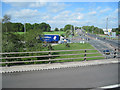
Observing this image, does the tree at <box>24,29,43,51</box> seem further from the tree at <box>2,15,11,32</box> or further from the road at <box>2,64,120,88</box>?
the road at <box>2,64,120,88</box>

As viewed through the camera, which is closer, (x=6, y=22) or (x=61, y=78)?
(x=61, y=78)

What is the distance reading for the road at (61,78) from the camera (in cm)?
461

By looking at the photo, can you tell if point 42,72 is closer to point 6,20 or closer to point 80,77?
point 80,77

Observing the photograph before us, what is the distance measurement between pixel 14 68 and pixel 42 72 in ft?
5.01

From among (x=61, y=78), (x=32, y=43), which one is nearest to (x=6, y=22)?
(x=32, y=43)

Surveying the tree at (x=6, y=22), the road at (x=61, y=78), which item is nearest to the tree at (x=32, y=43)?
the tree at (x=6, y=22)

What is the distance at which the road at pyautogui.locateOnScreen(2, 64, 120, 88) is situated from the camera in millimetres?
4609

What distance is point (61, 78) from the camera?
5.26 meters

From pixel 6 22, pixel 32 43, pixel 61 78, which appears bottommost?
pixel 61 78

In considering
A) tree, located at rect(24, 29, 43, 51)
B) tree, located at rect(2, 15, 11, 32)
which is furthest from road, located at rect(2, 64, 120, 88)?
tree, located at rect(2, 15, 11, 32)

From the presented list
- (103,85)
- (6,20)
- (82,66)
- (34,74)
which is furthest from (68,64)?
(6,20)

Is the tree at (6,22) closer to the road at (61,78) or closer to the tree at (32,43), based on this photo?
the tree at (32,43)

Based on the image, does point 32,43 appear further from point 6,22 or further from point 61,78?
point 61,78

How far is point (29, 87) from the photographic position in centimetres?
445
